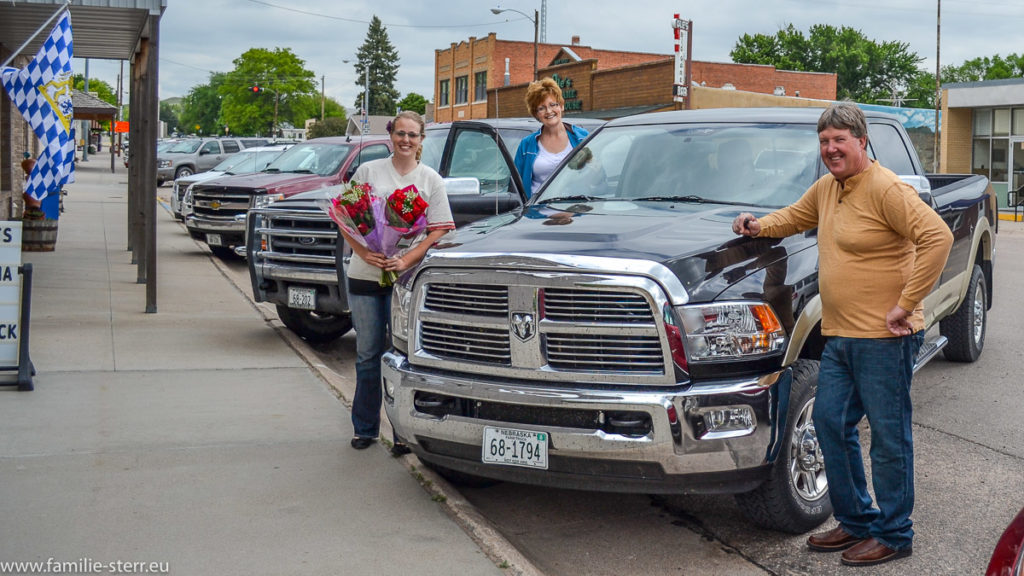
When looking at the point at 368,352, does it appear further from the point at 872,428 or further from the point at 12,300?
the point at 12,300

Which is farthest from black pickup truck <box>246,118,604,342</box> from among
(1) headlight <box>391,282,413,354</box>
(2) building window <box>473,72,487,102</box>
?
(2) building window <box>473,72,487,102</box>

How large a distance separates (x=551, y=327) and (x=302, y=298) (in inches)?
210

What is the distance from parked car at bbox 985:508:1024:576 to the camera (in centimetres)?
271

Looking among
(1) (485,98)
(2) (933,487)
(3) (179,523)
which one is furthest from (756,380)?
(1) (485,98)

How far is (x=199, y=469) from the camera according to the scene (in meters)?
5.71

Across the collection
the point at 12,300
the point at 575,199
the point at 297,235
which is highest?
the point at 575,199

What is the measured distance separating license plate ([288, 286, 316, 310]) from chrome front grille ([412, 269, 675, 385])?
15.3 ft

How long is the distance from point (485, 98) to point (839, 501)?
61.0 metres

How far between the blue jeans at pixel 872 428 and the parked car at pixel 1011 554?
1581 mm

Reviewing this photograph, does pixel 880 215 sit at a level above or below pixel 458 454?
above

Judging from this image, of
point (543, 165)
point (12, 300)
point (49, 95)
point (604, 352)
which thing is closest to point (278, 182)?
point (49, 95)

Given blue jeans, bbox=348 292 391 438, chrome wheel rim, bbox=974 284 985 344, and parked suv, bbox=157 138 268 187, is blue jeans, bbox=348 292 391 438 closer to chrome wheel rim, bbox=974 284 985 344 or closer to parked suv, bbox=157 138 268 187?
chrome wheel rim, bbox=974 284 985 344

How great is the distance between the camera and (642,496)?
222 inches

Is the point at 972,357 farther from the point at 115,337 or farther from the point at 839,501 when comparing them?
the point at 115,337
